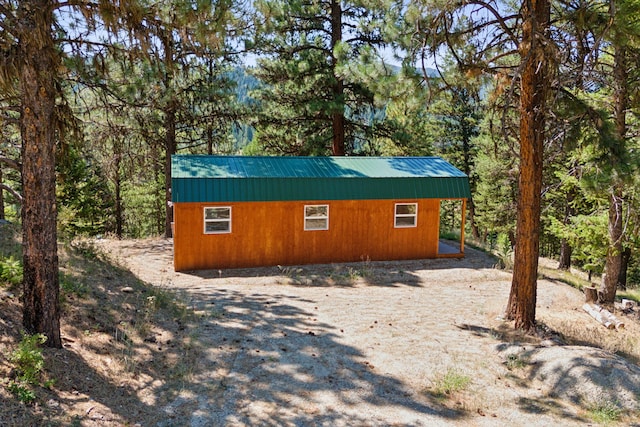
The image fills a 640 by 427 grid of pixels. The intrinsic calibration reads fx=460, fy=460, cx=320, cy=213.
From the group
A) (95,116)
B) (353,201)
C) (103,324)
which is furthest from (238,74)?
(103,324)

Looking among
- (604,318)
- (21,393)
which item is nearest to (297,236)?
(604,318)

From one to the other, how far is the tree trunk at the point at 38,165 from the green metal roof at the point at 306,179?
8299 mm

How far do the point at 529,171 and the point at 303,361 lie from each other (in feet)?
17.3

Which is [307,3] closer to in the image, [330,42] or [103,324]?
[330,42]

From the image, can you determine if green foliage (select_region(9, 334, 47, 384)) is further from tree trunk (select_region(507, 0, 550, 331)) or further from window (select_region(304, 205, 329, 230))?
window (select_region(304, 205, 329, 230))

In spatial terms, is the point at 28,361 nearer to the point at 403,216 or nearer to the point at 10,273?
the point at 10,273

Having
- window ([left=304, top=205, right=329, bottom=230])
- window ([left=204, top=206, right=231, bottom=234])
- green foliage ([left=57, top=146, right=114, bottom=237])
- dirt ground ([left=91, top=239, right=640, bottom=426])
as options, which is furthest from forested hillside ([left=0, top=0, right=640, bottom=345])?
window ([left=304, top=205, right=329, bottom=230])

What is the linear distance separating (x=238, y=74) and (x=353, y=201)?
387 inches

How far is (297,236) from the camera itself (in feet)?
49.8

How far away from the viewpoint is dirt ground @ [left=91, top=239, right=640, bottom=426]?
5.25 metres

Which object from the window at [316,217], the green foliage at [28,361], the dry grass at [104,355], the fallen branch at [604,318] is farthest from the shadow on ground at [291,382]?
the window at [316,217]

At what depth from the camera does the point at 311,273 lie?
45.8 feet

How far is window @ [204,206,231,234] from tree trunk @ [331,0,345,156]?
22.4 ft

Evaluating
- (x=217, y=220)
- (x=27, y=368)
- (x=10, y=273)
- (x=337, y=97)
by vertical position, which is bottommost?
(x=27, y=368)
